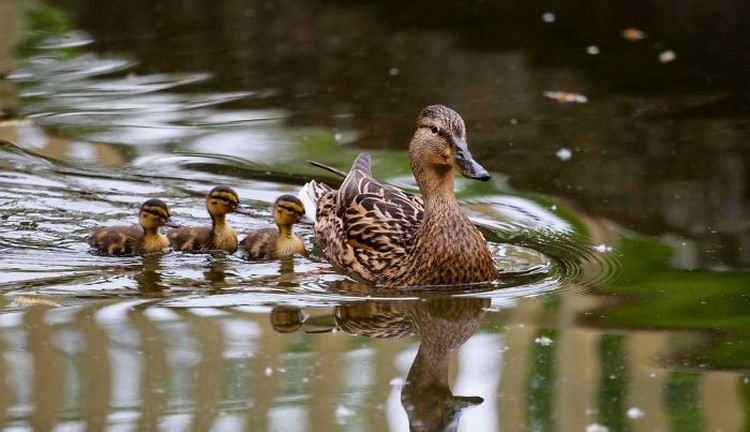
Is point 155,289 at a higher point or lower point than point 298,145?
lower

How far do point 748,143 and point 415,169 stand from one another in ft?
8.69

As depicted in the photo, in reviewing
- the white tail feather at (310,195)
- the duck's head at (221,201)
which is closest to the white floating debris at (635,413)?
the duck's head at (221,201)

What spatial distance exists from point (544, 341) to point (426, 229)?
3.63 ft

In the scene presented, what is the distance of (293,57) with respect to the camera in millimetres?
10281

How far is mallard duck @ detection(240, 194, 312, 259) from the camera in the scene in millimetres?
6801

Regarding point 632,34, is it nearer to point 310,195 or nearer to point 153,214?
point 310,195

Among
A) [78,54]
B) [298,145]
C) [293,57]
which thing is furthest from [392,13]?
[298,145]

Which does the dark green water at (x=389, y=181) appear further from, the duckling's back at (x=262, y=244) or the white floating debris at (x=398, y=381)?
the duckling's back at (x=262, y=244)

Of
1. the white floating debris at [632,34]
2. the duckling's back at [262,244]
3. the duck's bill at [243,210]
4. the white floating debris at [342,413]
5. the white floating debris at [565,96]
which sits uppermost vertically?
the white floating debris at [632,34]

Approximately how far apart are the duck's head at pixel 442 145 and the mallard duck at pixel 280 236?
2.27 ft

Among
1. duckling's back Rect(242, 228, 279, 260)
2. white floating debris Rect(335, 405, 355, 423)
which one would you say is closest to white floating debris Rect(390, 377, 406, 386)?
white floating debris Rect(335, 405, 355, 423)

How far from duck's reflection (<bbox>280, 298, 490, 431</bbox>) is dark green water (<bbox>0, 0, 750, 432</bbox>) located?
15 mm

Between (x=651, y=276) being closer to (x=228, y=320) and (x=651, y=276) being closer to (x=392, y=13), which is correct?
(x=228, y=320)

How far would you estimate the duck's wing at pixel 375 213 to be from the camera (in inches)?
261
